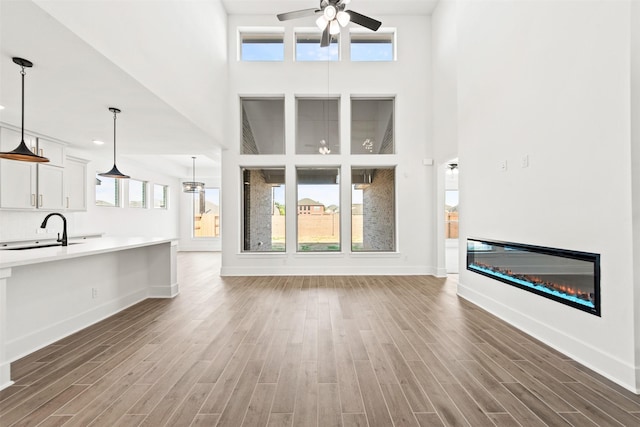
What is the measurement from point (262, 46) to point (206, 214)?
7266 millimetres

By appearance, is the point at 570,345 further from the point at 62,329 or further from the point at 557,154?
the point at 62,329

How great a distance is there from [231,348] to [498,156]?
372 centimetres

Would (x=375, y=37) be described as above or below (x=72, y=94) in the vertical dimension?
above

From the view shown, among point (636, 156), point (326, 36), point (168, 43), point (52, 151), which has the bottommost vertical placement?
point (636, 156)

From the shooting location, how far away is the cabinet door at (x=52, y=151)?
5094 mm

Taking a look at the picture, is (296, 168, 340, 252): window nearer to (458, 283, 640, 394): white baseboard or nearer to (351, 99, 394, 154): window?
(351, 99, 394, 154): window

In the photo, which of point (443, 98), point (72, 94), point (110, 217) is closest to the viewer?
point (72, 94)

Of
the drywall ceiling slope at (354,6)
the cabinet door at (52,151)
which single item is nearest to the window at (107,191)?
the cabinet door at (52,151)

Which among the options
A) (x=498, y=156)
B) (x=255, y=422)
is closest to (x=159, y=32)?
(x=255, y=422)

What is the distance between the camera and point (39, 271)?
2.77 meters

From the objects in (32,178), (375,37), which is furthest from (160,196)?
(375,37)

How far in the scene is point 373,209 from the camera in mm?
6484

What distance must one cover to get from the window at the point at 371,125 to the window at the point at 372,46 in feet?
3.12

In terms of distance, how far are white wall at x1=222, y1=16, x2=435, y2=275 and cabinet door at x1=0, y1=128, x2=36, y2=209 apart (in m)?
3.12
